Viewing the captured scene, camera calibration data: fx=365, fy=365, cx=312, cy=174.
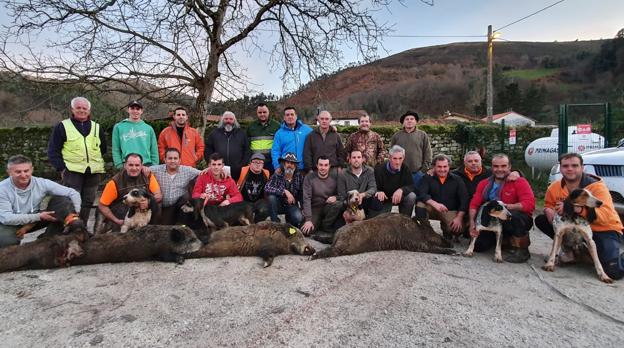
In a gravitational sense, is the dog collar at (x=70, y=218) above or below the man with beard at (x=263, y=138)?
below

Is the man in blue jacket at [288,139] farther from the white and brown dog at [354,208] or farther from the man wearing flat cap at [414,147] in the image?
Result: the man wearing flat cap at [414,147]

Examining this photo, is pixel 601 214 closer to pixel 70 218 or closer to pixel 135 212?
pixel 135 212

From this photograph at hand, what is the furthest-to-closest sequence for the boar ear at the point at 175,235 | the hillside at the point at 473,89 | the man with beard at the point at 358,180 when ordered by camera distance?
the hillside at the point at 473,89
the man with beard at the point at 358,180
the boar ear at the point at 175,235

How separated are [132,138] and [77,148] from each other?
0.79 m

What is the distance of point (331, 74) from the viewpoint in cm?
1034

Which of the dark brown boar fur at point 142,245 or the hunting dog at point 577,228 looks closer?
the hunting dog at point 577,228

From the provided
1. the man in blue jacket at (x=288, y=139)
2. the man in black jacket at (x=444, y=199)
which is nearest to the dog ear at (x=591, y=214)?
the man in black jacket at (x=444, y=199)

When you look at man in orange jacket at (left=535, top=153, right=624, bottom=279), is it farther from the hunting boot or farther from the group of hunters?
the hunting boot

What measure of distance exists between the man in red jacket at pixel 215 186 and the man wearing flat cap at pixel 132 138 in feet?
3.97

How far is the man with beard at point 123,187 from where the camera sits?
517 centimetres

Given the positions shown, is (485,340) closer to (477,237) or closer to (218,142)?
(477,237)

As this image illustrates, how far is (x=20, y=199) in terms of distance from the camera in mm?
4680

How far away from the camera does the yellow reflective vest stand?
545 centimetres

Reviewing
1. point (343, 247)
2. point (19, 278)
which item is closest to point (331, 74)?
point (343, 247)
